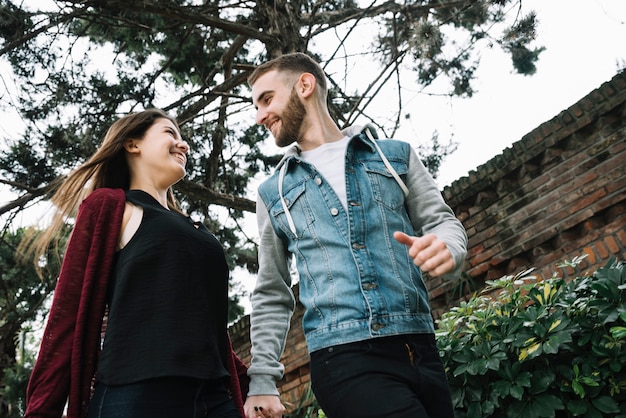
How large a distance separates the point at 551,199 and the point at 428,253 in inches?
104

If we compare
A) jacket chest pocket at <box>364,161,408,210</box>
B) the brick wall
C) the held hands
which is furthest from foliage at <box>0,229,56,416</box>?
the held hands

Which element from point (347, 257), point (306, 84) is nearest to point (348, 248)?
point (347, 257)

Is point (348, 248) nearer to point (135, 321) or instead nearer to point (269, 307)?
point (269, 307)

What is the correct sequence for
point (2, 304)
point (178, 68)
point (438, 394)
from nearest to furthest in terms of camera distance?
1. point (438, 394)
2. point (178, 68)
3. point (2, 304)

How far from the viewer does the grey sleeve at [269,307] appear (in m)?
1.90

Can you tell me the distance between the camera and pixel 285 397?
5406 mm

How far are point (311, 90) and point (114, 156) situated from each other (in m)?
0.81

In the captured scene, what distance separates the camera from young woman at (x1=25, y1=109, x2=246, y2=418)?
1.51 m

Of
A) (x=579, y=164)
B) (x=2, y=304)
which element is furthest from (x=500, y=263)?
(x=2, y=304)

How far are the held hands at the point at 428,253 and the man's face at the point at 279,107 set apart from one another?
0.80 metres

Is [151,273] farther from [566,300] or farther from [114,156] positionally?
[566,300]

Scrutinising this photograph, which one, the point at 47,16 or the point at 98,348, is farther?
the point at 47,16

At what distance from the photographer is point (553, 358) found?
96.0 inches

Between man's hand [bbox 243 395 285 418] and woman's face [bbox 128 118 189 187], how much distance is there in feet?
2.87
